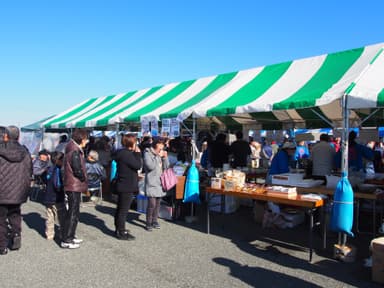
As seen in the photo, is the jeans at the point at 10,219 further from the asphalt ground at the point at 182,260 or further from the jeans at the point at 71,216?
the jeans at the point at 71,216

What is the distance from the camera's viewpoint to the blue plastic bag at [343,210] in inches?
160

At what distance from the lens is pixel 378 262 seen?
3572 millimetres

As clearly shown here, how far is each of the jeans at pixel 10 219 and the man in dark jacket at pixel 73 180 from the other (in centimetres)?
60

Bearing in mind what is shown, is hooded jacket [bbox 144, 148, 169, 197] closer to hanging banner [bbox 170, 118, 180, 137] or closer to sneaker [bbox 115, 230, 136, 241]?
sneaker [bbox 115, 230, 136, 241]

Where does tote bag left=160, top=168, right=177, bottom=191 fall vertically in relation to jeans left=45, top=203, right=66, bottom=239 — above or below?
above

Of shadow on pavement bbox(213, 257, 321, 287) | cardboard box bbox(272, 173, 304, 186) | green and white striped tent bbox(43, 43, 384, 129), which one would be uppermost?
green and white striped tent bbox(43, 43, 384, 129)

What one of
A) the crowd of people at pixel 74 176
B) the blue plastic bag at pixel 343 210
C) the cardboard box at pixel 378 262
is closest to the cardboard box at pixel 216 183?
the crowd of people at pixel 74 176

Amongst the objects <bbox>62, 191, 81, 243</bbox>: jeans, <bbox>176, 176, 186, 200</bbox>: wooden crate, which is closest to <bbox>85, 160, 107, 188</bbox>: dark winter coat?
<bbox>176, 176, 186, 200</bbox>: wooden crate

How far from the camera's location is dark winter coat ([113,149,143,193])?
5.07 metres

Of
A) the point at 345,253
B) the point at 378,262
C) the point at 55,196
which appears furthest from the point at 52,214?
the point at 378,262

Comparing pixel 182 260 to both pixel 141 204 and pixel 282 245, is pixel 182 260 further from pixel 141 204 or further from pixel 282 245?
pixel 141 204

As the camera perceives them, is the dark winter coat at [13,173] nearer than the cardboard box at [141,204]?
Yes

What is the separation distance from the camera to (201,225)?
20.1 feet

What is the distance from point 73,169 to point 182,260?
69.9 inches
